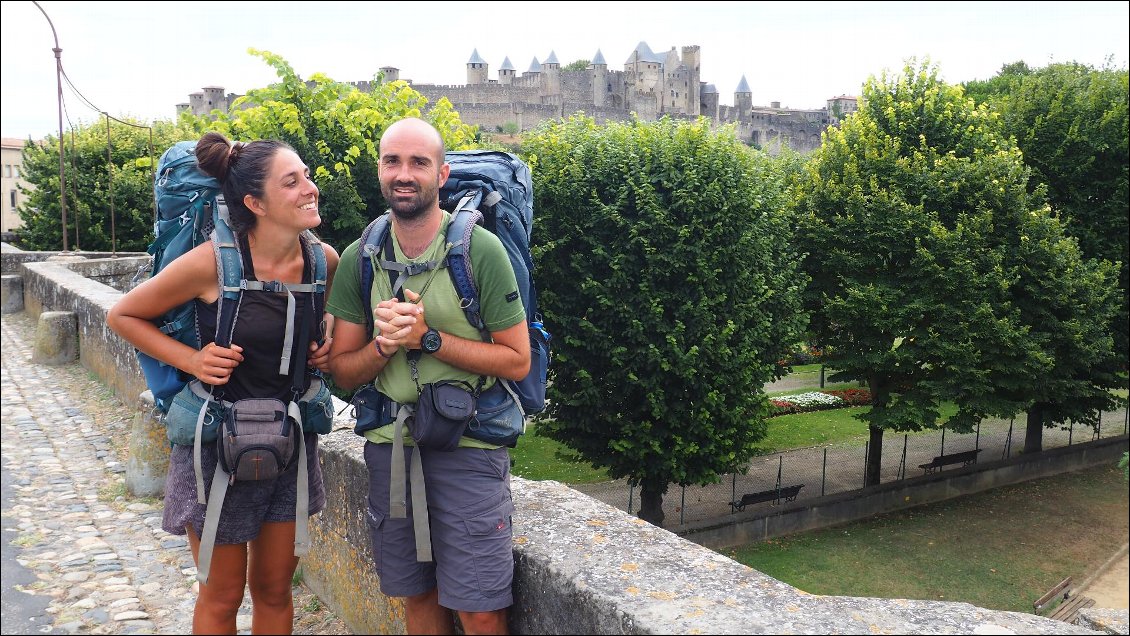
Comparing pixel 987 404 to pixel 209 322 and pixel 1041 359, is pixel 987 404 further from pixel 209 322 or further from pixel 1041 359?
pixel 209 322

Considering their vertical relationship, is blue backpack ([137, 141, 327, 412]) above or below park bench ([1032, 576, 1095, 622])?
above

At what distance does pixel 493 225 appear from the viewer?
3414mm

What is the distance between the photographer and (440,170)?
3189mm

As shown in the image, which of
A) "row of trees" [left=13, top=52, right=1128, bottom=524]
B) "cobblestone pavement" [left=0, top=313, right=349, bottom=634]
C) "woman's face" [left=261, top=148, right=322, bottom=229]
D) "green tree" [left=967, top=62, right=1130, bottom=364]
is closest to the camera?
"woman's face" [left=261, top=148, right=322, bottom=229]

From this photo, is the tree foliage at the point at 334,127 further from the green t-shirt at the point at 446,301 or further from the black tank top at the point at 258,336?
the green t-shirt at the point at 446,301

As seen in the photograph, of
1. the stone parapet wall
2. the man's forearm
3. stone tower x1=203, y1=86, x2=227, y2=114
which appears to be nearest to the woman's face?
the man's forearm

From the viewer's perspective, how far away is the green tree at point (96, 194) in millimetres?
30188

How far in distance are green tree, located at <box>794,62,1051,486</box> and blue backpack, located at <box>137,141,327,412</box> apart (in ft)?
54.9

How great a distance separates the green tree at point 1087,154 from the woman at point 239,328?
864 inches

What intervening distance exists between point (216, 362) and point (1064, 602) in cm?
1558

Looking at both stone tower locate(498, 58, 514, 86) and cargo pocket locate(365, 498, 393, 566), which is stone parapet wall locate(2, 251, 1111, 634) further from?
stone tower locate(498, 58, 514, 86)

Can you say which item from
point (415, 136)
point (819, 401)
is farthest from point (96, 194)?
point (415, 136)

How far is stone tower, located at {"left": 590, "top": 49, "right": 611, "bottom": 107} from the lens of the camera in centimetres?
10681

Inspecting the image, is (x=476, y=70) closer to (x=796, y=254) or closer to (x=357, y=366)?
(x=796, y=254)
